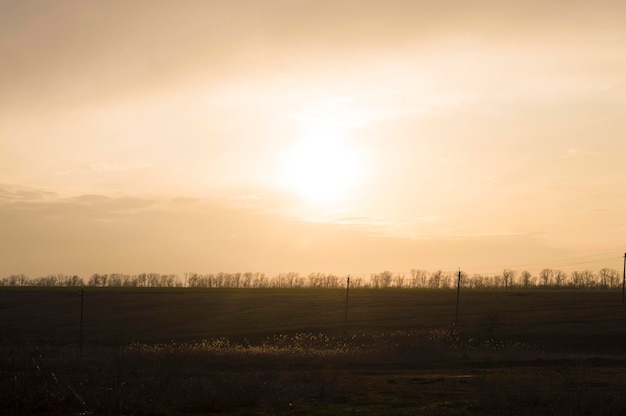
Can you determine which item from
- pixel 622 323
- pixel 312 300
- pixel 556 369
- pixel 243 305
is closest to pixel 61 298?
pixel 243 305

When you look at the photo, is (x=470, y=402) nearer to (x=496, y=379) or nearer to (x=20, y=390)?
(x=496, y=379)

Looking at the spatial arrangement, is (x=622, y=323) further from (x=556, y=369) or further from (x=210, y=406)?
(x=210, y=406)

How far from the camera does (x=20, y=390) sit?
17.5m

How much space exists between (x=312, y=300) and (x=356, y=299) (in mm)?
7326

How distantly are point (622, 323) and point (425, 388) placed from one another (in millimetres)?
45811

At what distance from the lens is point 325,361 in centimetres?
3544

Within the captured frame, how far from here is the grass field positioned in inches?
689

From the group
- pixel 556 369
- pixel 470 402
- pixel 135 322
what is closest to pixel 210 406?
pixel 470 402

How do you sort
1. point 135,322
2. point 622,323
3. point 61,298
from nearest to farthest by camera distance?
point 622,323
point 135,322
point 61,298

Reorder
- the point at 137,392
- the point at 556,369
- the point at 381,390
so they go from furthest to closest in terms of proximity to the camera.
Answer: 1. the point at 556,369
2. the point at 381,390
3. the point at 137,392

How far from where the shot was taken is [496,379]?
25766mm

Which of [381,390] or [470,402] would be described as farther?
[381,390]

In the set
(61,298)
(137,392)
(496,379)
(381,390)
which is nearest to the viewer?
(137,392)

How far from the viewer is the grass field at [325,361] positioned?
17.5 meters
